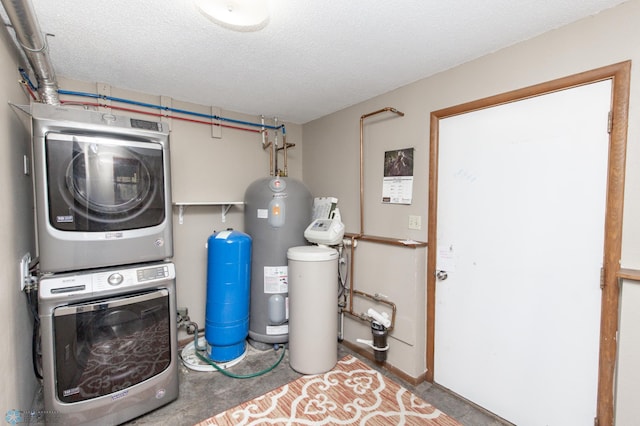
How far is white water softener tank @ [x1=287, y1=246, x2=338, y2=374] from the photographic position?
7.49ft

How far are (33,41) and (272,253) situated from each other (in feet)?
6.61

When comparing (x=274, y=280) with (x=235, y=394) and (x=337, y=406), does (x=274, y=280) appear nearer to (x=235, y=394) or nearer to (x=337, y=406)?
(x=235, y=394)

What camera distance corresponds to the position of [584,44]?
4.88 ft

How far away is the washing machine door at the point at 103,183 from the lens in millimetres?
1565

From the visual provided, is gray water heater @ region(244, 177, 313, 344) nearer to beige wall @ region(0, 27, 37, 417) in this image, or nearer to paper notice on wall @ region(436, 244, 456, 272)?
paper notice on wall @ region(436, 244, 456, 272)

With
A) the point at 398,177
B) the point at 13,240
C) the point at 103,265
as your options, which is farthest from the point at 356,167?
the point at 13,240

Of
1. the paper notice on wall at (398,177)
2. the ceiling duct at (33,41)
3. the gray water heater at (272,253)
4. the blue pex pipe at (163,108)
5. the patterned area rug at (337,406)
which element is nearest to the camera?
the ceiling duct at (33,41)

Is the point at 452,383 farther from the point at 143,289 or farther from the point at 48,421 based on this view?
the point at 48,421

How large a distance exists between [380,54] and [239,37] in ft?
2.97

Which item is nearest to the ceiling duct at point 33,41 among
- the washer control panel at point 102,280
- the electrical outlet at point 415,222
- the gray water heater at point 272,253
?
the washer control panel at point 102,280

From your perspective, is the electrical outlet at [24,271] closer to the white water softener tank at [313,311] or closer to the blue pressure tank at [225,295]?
the blue pressure tank at [225,295]

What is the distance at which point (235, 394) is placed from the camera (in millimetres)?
2066

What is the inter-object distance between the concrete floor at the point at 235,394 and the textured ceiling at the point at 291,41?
2393 millimetres

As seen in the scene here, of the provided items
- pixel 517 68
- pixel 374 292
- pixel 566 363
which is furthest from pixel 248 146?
pixel 566 363
